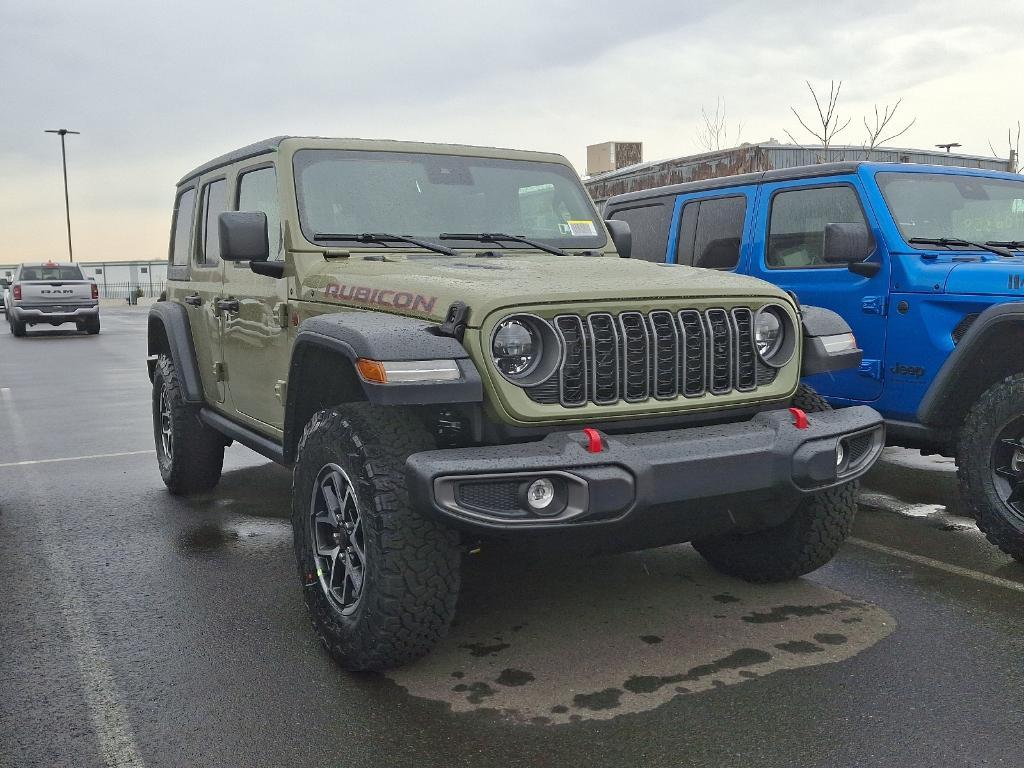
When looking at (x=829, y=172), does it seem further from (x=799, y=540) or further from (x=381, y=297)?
(x=381, y=297)

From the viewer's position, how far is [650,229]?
297 inches

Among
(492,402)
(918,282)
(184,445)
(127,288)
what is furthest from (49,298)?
(127,288)

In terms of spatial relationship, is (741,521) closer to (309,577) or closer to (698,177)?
(309,577)

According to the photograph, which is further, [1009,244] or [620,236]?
[1009,244]

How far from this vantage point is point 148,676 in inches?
143

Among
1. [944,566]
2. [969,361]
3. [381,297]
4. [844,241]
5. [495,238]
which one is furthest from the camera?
[844,241]

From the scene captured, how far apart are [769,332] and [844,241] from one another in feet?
5.68

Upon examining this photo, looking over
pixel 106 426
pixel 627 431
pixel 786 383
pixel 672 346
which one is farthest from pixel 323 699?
pixel 106 426

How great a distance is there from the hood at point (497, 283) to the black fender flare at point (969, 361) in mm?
1565

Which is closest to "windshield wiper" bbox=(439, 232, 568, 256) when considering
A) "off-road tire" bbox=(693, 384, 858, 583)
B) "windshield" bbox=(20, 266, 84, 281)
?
"off-road tire" bbox=(693, 384, 858, 583)

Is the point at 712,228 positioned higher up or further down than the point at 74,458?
higher up

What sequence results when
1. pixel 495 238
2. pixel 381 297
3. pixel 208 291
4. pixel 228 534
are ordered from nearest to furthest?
pixel 381 297
pixel 495 238
pixel 228 534
pixel 208 291

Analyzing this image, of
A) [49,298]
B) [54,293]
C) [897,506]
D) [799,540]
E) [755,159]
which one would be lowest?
[897,506]

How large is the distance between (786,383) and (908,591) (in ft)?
4.32
